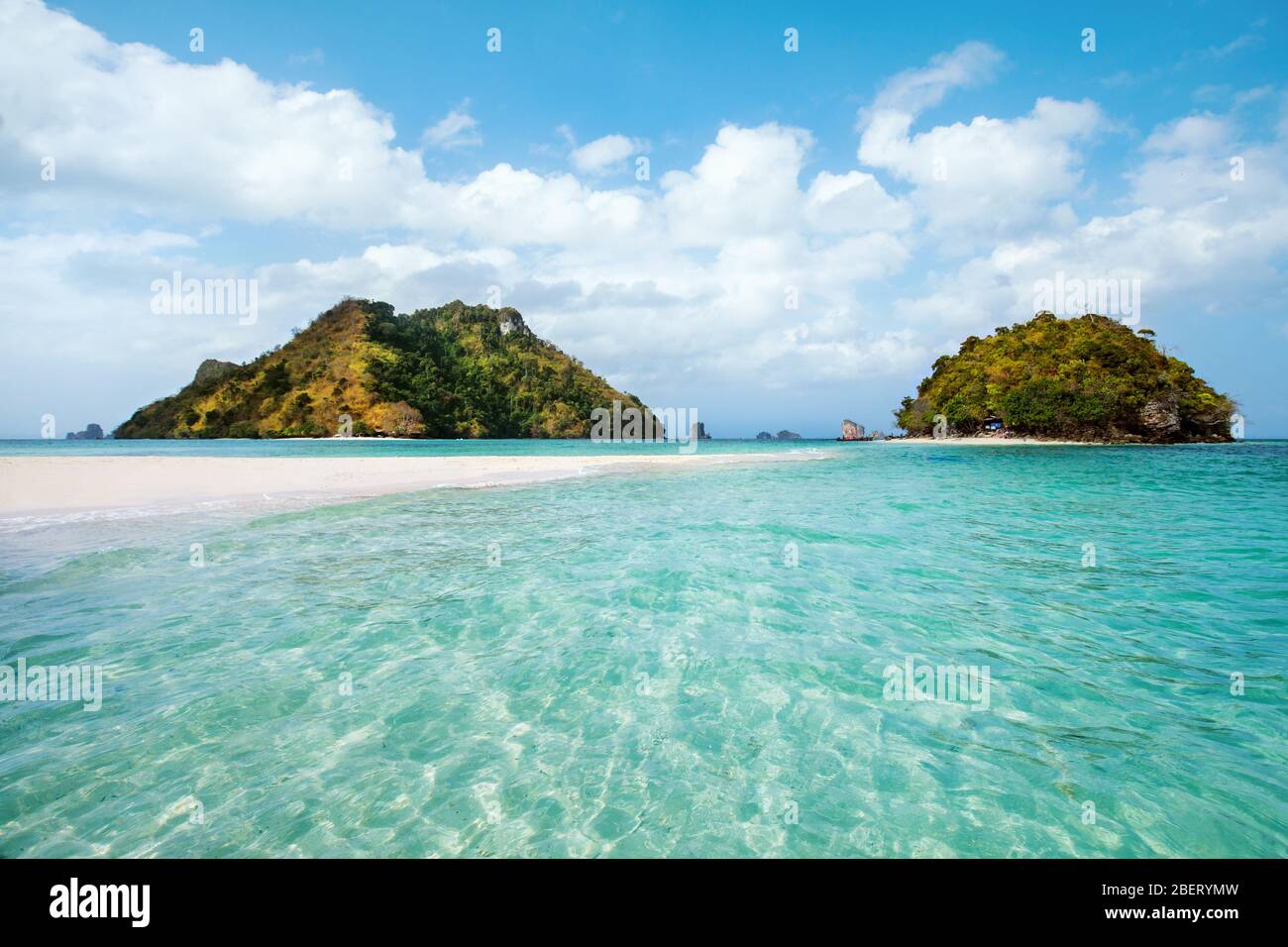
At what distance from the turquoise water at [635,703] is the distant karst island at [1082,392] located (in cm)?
9082

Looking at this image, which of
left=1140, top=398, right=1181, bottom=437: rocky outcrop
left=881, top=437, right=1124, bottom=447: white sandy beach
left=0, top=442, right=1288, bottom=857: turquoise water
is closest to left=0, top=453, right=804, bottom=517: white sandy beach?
left=0, top=442, right=1288, bottom=857: turquoise water

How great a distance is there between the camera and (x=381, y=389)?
12162cm

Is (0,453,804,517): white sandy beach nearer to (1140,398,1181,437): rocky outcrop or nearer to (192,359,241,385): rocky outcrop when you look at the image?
(1140,398,1181,437): rocky outcrop

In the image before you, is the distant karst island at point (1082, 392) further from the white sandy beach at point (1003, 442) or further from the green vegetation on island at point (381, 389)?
the green vegetation on island at point (381, 389)

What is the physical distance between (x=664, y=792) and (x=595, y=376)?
19948 centimetres

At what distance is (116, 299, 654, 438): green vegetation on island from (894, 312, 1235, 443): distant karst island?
105m

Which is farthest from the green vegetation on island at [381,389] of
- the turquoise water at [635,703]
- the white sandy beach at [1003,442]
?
the turquoise water at [635,703]

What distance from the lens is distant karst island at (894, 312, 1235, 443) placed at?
265ft

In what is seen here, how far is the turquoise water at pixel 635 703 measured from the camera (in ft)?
11.2

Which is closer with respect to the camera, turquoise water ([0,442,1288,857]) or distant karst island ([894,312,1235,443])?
turquoise water ([0,442,1288,857])
